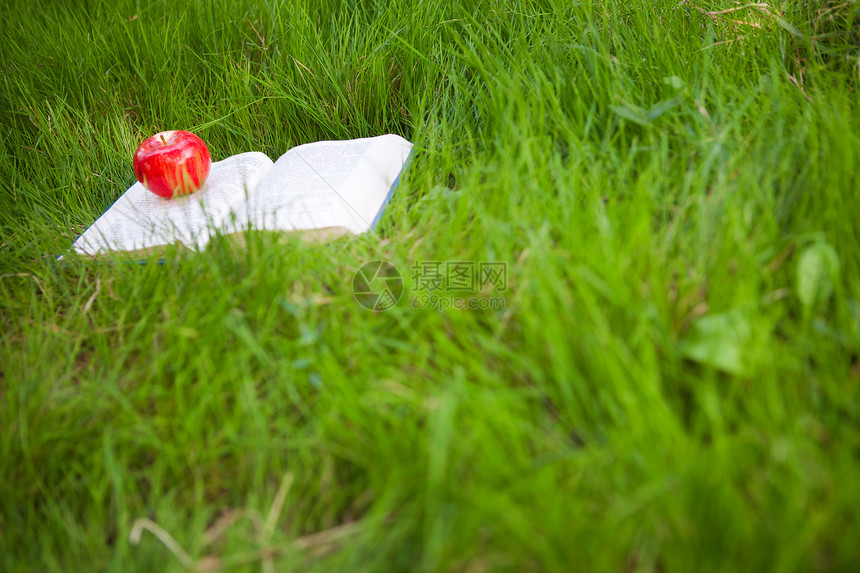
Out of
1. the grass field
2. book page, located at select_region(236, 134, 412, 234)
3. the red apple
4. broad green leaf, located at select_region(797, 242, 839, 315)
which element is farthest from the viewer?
the red apple

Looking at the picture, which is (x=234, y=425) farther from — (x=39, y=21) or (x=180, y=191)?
(x=39, y=21)

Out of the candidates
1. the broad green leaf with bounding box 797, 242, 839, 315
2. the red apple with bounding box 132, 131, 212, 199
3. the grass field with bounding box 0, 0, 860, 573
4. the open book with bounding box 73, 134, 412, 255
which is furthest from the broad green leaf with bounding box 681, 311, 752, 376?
the red apple with bounding box 132, 131, 212, 199

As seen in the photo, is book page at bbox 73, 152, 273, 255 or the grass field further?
book page at bbox 73, 152, 273, 255

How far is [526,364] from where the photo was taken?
949 mm

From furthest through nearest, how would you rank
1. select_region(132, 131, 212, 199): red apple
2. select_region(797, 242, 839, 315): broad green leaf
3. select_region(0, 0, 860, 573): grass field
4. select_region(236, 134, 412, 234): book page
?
1. select_region(132, 131, 212, 199): red apple
2. select_region(236, 134, 412, 234): book page
3. select_region(797, 242, 839, 315): broad green leaf
4. select_region(0, 0, 860, 573): grass field

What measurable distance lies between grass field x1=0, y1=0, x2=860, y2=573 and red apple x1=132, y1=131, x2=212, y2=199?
299 mm

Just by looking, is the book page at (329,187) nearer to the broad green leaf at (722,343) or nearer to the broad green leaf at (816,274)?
the broad green leaf at (722,343)

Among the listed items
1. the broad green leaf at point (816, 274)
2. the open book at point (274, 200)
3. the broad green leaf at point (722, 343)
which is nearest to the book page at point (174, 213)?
the open book at point (274, 200)

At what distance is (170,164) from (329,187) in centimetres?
50

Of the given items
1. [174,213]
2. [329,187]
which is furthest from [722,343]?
[174,213]

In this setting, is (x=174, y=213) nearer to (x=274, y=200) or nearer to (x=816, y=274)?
(x=274, y=200)

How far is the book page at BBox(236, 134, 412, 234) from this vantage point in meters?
1.42

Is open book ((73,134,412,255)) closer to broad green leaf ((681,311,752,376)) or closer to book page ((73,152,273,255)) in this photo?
book page ((73,152,273,255))

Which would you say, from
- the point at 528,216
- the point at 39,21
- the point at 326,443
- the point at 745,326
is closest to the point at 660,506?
the point at 745,326
